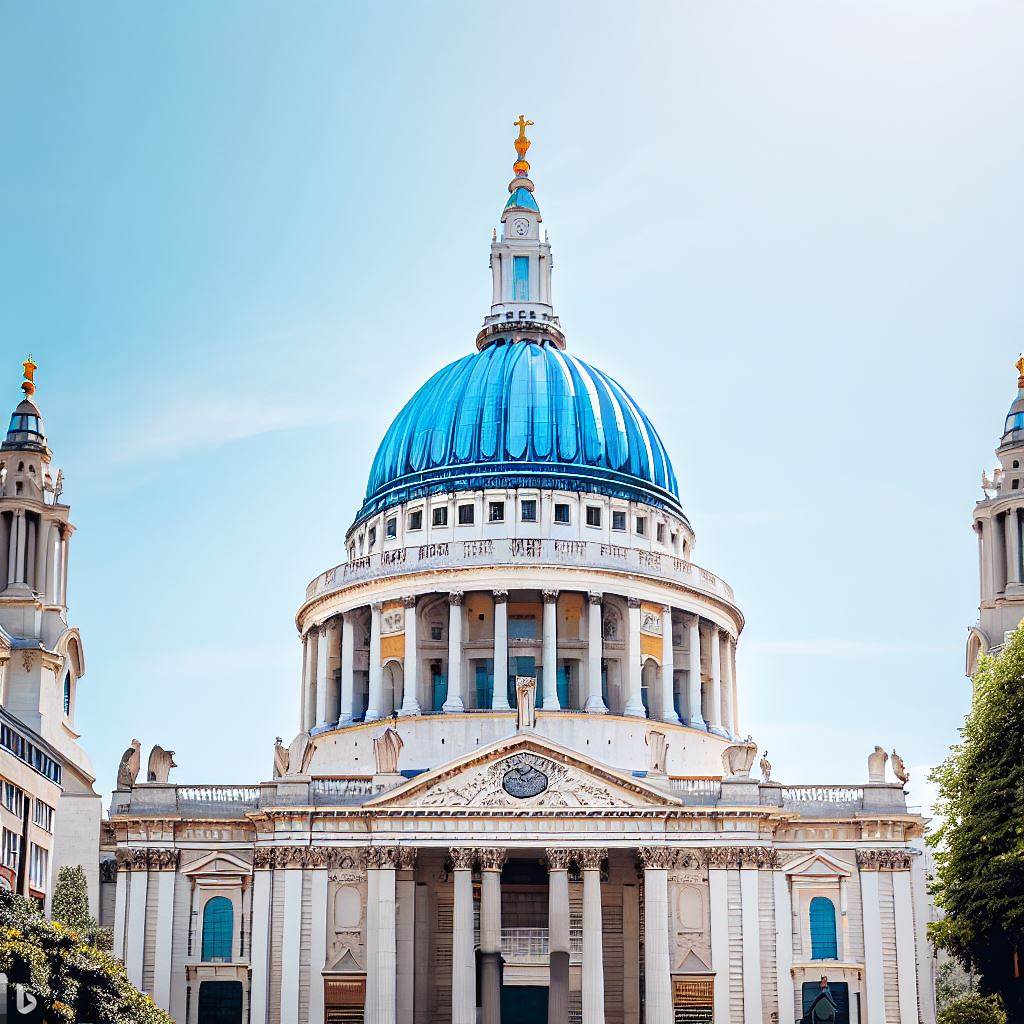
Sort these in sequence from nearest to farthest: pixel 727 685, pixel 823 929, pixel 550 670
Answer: pixel 823 929
pixel 550 670
pixel 727 685

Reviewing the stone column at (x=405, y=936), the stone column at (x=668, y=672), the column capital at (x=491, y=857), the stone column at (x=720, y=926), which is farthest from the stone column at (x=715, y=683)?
the stone column at (x=405, y=936)

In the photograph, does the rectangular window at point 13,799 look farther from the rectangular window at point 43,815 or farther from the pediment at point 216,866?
the pediment at point 216,866

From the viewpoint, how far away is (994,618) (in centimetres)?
10050

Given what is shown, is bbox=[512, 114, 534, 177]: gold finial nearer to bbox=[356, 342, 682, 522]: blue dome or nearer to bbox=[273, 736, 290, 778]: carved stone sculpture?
bbox=[356, 342, 682, 522]: blue dome

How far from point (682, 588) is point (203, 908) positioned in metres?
30.8

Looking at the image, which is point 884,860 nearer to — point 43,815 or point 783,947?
point 783,947

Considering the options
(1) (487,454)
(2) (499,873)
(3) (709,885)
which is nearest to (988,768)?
(3) (709,885)

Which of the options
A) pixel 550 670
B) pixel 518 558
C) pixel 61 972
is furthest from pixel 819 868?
pixel 61 972

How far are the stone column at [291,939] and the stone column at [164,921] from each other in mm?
5464

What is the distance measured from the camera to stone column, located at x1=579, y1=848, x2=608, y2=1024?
91375 millimetres

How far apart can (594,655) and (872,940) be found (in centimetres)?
2133

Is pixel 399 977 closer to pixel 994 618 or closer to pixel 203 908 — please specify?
pixel 203 908

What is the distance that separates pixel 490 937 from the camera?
92.9 meters

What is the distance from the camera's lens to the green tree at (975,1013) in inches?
3007
